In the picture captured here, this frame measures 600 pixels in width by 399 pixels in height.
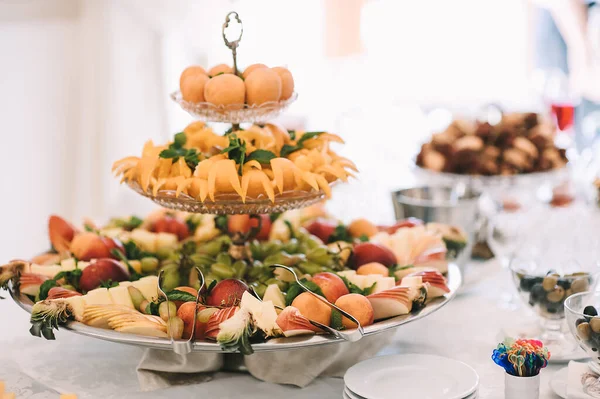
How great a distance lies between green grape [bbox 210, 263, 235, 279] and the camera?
50.3 inches

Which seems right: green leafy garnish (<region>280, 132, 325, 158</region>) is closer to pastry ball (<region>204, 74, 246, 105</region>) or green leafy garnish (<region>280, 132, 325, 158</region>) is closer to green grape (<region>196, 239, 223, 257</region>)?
pastry ball (<region>204, 74, 246, 105</region>)

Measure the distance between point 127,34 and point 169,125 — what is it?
368 millimetres

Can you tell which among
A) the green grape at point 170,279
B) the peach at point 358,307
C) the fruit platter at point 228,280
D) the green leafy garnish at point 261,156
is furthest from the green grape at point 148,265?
the peach at point 358,307

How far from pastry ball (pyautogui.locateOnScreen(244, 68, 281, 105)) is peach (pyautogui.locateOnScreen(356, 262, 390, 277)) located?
34 cm

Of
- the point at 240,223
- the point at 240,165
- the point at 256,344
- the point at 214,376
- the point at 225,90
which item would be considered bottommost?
the point at 214,376

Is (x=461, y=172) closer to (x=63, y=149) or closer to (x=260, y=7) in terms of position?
(x=63, y=149)

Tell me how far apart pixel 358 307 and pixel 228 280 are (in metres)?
0.21

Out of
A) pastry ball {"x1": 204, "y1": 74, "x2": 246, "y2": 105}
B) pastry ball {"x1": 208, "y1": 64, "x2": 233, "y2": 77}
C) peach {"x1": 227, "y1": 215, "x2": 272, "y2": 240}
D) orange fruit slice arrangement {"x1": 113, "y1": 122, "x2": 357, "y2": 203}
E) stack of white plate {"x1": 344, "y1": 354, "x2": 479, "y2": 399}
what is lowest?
stack of white plate {"x1": 344, "y1": 354, "x2": 479, "y2": 399}

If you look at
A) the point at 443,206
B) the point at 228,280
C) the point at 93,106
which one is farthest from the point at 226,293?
the point at 93,106

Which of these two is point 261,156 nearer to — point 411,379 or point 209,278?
point 209,278

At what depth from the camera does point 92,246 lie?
1393mm

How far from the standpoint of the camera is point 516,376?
0.99 meters

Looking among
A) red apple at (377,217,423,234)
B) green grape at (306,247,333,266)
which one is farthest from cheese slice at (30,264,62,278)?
red apple at (377,217,423,234)

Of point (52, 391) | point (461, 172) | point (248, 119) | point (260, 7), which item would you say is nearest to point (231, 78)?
point (248, 119)
